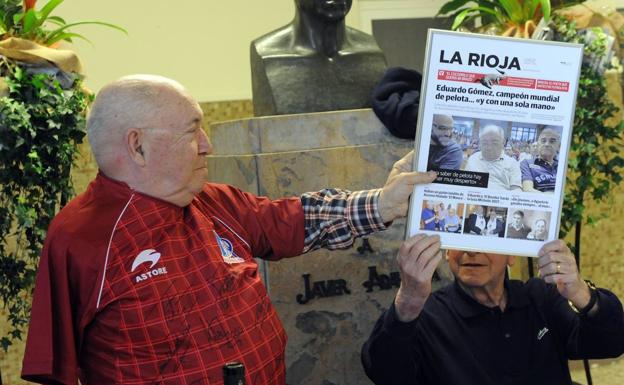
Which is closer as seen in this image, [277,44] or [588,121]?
[277,44]

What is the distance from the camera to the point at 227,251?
1675 mm

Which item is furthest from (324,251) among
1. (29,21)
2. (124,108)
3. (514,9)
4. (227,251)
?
(514,9)

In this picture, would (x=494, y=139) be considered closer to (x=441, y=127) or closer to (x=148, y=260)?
(x=441, y=127)

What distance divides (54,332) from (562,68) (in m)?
1.10

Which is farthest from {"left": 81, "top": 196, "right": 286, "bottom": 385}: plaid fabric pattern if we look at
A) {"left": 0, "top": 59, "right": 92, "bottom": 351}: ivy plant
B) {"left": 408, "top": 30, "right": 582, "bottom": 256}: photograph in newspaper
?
{"left": 0, "top": 59, "right": 92, "bottom": 351}: ivy plant

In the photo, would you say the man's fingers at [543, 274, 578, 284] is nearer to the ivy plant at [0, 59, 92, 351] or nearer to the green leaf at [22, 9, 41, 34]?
the ivy plant at [0, 59, 92, 351]

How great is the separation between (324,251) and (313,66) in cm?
71

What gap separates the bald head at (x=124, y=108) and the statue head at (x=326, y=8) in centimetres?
120

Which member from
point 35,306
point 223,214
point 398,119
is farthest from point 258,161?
point 35,306

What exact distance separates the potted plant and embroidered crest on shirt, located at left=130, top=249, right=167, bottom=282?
892 millimetres

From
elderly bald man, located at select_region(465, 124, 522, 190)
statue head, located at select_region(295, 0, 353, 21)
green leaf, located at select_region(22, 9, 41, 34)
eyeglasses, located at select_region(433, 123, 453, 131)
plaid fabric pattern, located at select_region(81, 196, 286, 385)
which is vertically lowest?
plaid fabric pattern, located at select_region(81, 196, 286, 385)

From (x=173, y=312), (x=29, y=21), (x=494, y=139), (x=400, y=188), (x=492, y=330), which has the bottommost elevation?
(x=492, y=330)

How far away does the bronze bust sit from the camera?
→ 2.66 meters

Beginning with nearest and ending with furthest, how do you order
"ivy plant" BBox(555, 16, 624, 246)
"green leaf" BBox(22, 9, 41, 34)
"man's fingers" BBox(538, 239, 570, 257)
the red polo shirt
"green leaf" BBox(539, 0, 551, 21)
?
the red polo shirt
"man's fingers" BBox(538, 239, 570, 257)
"green leaf" BBox(22, 9, 41, 34)
"green leaf" BBox(539, 0, 551, 21)
"ivy plant" BBox(555, 16, 624, 246)
